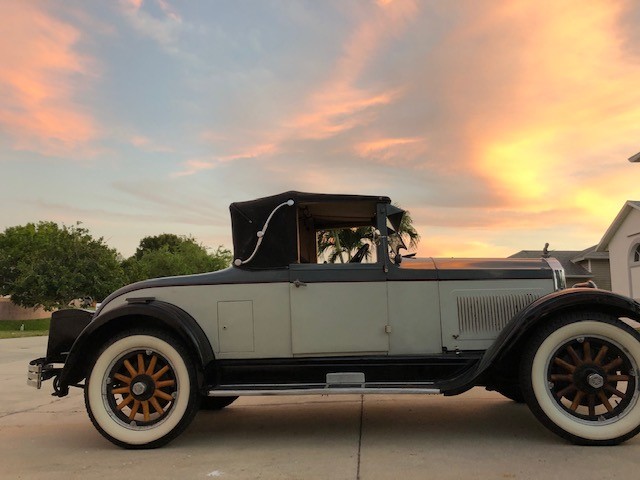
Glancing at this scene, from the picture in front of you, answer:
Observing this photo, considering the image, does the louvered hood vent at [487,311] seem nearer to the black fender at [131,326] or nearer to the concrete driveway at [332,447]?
the concrete driveway at [332,447]

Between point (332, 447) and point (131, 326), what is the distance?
188 centimetres

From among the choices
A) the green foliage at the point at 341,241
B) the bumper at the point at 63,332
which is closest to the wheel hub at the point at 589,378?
the green foliage at the point at 341,241

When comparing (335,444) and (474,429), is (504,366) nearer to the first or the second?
(474,429)

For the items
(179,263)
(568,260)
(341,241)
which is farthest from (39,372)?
→ (179,263)

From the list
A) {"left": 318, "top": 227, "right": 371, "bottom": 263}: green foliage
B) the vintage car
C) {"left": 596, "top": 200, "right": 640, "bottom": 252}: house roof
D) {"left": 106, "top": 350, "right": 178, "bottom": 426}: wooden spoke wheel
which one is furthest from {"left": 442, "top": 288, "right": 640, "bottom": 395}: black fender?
{"left": 596, "top": 200, "right": 640, "bottom": 252}: house roof

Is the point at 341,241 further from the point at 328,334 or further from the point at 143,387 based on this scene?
the point at 143,387

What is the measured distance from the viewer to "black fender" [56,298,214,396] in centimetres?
412

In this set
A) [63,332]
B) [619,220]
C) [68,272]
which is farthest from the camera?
[68,272]

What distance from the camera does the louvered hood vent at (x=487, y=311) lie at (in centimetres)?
426

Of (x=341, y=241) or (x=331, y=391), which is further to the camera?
(x=341, y=241)

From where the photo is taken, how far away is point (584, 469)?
131 inches

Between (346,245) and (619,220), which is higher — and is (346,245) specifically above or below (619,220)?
below

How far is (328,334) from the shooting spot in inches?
165

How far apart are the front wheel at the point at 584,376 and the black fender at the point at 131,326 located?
8.16 ft
